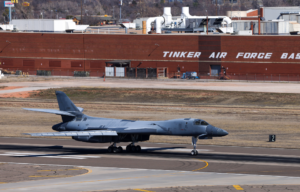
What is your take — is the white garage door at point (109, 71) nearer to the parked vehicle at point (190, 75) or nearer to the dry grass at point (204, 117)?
the parked vehicle at point (190, 75)

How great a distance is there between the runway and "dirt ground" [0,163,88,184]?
111 cm

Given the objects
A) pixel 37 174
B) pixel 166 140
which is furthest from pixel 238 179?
pixel 166 140

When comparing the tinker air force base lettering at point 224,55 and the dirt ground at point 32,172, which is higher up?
the tinker air force base lettering at point 224,55

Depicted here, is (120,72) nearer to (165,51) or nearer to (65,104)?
(165,51)

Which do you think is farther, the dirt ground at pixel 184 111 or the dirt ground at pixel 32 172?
the dirt ground at pixel 184 111

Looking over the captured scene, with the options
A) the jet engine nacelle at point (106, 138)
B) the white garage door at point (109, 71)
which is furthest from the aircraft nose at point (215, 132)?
the white garage door at point (109, 71)

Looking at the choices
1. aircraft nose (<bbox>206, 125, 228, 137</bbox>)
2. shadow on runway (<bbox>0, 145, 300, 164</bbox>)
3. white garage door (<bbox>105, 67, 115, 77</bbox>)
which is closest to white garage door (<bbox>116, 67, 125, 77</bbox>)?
white garage door (<bbox>105, 67, 115, 77</bbox>)

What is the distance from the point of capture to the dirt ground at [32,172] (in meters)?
27.5

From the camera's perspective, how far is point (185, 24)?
412ft

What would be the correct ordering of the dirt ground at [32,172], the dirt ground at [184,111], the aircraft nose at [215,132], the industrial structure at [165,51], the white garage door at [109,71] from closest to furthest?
the dirt ground at [32,172], the aircraft nose at [215,132], the dirt ground at [184,111], the industrial structure at [165,51], the white garage door at [109,71]

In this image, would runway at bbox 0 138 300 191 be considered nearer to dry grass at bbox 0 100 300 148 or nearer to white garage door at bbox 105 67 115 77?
dry grass at bbox 0 100 300 148

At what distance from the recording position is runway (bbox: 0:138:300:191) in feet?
84.7

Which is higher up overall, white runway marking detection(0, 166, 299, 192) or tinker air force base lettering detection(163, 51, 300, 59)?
tinker air force base lettering detection(163, 51, 300, 59)

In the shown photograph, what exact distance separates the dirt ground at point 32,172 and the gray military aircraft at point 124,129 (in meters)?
3.07
